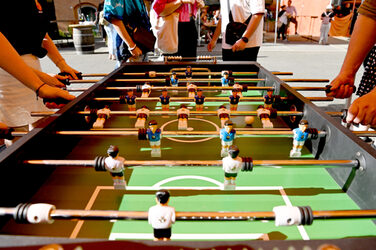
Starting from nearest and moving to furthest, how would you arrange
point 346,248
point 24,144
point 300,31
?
point 346,248 < point 24,144 < point 300,31

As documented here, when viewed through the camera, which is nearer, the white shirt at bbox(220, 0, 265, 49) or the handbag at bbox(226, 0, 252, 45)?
the white shirt at bbox(220, 0, 265, 49)

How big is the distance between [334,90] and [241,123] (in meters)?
0.53

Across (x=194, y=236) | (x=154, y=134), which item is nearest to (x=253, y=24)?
(x=154, y=134)

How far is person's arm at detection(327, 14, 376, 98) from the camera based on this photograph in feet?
4.32

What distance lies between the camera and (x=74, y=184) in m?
0.95

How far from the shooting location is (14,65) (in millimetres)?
1082

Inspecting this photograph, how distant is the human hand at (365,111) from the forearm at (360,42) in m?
0.56

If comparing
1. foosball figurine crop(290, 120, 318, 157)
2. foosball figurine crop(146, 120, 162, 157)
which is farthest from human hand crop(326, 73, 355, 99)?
foosball figurine crop(146, 120, 162, 157)

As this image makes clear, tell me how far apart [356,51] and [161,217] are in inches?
53.9

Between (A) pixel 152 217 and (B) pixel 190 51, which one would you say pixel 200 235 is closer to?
(A) pixel 152 217

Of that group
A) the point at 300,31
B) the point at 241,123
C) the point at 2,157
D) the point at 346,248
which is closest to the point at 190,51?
the point at 241,123

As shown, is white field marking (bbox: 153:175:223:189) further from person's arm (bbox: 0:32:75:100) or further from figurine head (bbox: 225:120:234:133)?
person's arm (bbox: 0:32:75:100)

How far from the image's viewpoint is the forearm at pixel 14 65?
1.05 m

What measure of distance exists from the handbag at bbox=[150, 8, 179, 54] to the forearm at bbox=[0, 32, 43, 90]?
1.67 metres
